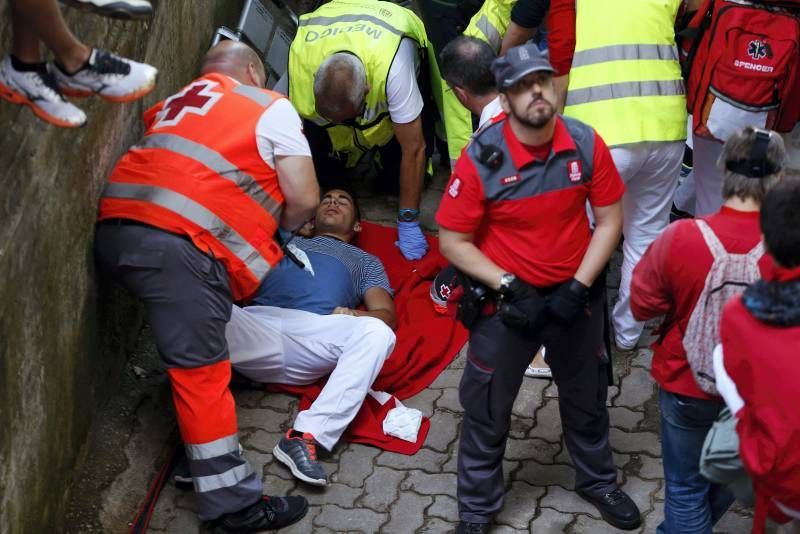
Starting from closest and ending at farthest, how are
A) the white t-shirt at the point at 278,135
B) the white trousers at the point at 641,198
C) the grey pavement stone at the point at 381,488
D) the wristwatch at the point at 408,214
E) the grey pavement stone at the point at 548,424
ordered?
the white t-shirt at the point at 278,135 < the grey pavement stone at the point at 381,488 < the white trousers at the point at 641,198 < the grey pavement stone at the point at 548,424 < the wristwatch at the point at 408,214

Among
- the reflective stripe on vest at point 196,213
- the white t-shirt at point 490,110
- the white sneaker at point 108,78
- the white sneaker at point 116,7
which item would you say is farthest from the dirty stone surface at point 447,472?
the white sneaker at point 116,7

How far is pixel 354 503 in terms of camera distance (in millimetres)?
4488

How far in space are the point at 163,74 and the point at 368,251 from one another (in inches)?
57.0

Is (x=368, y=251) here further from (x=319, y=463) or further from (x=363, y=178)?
(x=319, y=463)

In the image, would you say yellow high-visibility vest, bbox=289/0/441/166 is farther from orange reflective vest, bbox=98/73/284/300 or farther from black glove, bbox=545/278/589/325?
black glove, bbox=545/278/589/325

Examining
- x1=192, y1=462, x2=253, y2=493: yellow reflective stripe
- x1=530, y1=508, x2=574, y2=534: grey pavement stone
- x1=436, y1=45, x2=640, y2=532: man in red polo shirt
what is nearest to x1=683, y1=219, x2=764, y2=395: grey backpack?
x1=436, y1=45, x2=640, y2=532: man in red polo shirt

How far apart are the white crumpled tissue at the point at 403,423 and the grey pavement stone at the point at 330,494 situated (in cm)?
34

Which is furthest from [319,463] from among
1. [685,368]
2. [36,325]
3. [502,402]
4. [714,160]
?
[714,160]

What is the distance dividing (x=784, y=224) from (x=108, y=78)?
6.21 feet

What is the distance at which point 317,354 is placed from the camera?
4926 millimetres

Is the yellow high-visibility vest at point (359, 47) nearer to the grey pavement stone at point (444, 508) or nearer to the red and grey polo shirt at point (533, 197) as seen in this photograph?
the red and grey polo shirt at point (533, 197)

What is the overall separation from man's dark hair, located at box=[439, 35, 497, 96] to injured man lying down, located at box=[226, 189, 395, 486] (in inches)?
43.5

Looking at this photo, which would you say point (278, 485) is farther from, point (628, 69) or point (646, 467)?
point (628, 69)

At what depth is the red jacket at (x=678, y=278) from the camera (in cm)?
334
